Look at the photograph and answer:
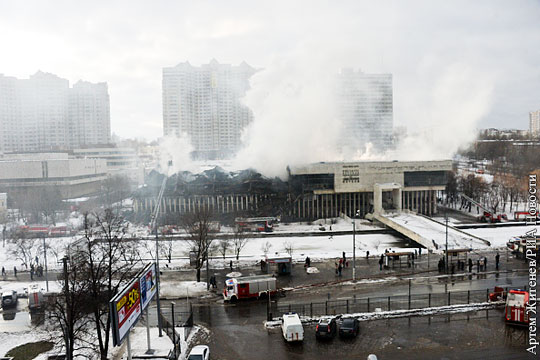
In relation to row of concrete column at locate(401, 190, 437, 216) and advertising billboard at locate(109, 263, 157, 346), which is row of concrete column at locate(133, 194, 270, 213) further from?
advertising billboard at locate(109, 263, 157, 346)

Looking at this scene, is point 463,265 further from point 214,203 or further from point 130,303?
point 214,203

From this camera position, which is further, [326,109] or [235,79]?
[235,79]

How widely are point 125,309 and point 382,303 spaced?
13.2 meters

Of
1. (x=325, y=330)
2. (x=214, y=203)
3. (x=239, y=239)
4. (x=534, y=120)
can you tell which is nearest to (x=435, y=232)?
(x=239, y=239)

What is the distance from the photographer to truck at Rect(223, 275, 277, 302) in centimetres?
2248

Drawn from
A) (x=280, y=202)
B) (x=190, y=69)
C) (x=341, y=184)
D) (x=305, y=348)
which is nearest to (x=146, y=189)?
(x=280, y=202)

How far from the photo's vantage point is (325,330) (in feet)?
55.8

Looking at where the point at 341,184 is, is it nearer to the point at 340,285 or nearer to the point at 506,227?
the point at 506,227

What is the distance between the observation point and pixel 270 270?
28.7 metres

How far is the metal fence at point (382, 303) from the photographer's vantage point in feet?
66.4

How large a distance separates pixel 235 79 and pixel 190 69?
14550 millimetres

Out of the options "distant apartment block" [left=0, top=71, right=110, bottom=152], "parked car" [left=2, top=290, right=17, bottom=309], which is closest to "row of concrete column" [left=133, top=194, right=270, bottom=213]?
"parked car" [left=2, top=290, right=17, bottom=309]

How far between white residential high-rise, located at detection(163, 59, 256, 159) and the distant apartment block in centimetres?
2105

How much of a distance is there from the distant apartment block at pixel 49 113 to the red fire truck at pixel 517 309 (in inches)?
4878
